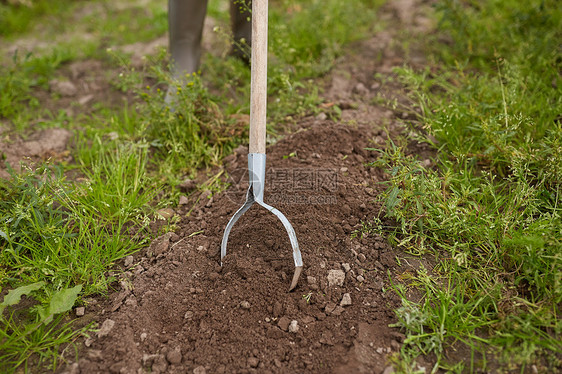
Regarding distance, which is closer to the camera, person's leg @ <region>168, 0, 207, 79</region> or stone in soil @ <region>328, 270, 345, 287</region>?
stone in soil @ <region>328, 270, 345, 287</region>

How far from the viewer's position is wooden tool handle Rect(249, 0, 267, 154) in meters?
1.86

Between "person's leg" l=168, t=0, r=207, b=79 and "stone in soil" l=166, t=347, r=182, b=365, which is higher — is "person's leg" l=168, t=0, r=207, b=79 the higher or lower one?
the higher one

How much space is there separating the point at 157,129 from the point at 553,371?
2.33 meters

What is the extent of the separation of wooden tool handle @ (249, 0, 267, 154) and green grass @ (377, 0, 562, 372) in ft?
1.98

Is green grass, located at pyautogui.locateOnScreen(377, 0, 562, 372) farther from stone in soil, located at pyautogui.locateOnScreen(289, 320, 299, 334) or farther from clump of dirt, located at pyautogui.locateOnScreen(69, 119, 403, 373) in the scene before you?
stone in soil, located at pyautogui.locateOnScreen(289, 320, 299, 334)

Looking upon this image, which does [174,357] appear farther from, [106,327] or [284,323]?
[284,323]

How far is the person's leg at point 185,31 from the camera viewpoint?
110 inches

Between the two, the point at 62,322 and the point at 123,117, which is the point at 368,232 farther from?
the point at 123,117

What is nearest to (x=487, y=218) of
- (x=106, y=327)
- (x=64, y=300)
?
(x=106, y=327)

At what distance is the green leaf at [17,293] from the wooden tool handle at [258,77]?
3.55 ft

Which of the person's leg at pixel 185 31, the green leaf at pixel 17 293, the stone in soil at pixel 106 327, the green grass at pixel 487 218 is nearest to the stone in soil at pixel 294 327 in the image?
the green grass at pixel 487 218

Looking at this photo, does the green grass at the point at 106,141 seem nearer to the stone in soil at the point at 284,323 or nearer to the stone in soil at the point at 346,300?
the stone in soil at the point at 284,323

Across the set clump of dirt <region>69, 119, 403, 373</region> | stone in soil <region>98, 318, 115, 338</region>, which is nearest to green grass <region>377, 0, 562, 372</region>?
clump of dirt <region>69, 119, 403, 373</region>

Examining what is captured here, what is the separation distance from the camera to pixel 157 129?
8.61 ft
